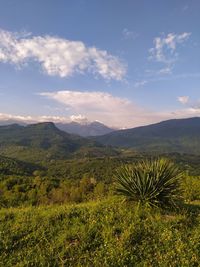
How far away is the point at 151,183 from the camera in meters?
11.5

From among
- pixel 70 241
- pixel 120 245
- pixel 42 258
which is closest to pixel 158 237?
pixel 120 245

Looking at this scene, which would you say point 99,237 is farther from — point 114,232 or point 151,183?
point 151,183

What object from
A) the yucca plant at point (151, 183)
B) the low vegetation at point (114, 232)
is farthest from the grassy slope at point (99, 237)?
the yucca plant at point (151, 183)

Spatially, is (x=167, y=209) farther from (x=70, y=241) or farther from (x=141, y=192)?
(x=70, y=241)

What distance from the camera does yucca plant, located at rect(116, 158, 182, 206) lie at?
11.4 metres

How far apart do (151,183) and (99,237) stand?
3.32m

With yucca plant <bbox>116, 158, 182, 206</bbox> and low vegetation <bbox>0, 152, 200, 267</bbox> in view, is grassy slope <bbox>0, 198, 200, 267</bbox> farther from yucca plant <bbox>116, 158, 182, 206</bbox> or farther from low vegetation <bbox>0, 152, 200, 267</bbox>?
yucca plant <bbox>116, 158, 182, 206</bbox>

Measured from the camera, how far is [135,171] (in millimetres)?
12391

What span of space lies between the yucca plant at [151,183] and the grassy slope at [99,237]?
63 cm

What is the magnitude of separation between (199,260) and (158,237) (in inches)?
58.6

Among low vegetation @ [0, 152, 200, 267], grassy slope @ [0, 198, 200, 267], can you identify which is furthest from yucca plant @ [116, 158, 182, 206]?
grassy slope @ [0, 198, 200, 267]

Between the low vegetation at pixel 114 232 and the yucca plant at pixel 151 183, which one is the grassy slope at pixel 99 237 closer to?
the low vegetation at pixel 114 232

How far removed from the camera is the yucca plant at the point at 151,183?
11.4 m

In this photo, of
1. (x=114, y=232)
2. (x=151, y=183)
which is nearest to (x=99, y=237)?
(x=114, y=232)
